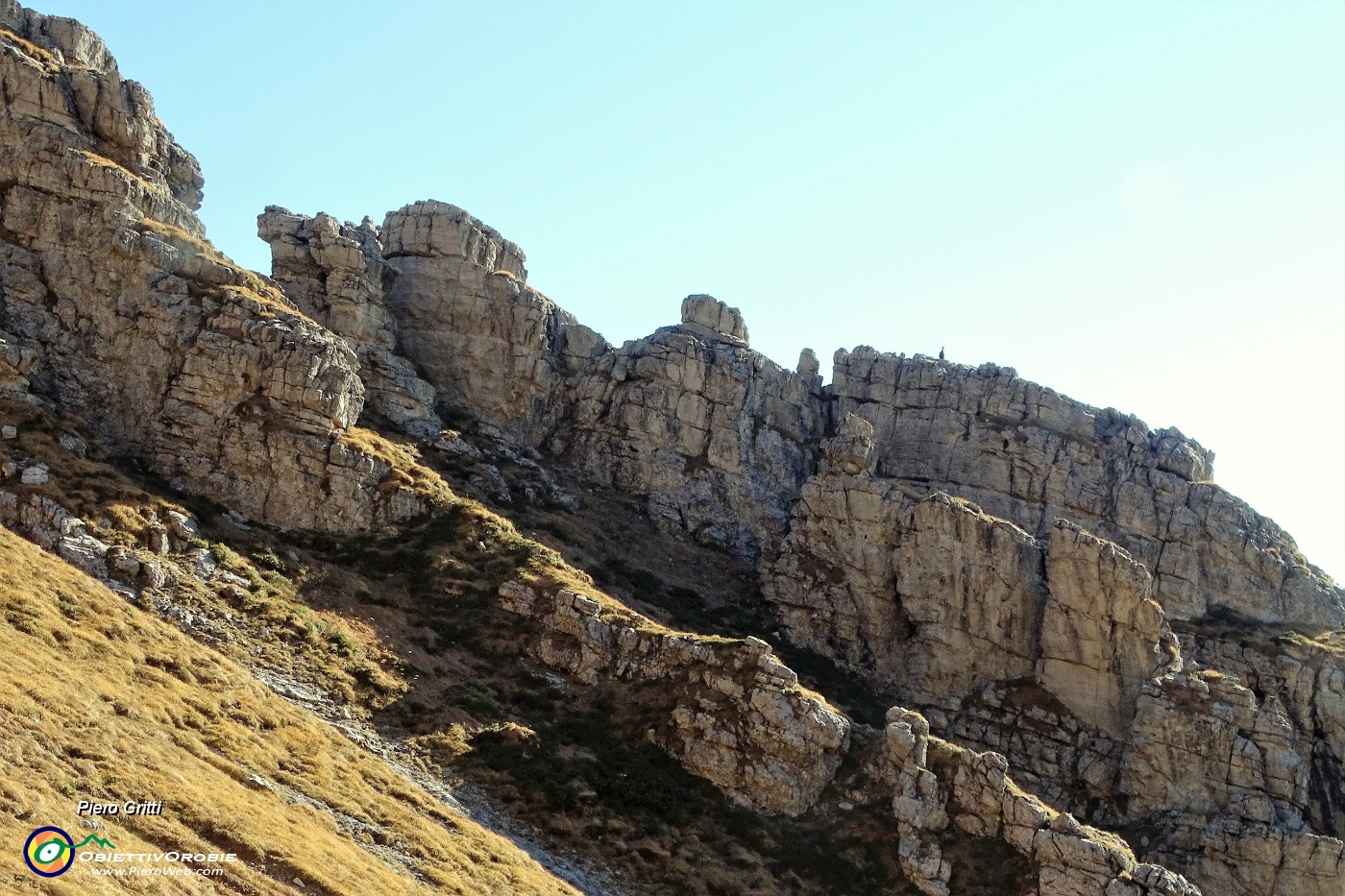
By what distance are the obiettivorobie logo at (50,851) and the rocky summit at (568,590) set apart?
428 mm

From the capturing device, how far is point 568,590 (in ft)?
196

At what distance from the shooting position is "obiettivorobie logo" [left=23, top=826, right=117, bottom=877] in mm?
25406

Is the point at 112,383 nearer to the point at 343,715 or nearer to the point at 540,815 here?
the point at 343,715

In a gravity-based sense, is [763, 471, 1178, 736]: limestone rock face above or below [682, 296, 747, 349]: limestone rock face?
below

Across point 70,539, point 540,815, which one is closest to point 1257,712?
point 540,815

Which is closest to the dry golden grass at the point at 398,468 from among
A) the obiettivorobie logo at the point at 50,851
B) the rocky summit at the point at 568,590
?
the rocky summit at the point at 568,590

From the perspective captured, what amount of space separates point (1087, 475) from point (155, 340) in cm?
6602

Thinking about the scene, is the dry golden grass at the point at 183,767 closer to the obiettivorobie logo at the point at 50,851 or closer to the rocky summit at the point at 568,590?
the rocky summit at the point at 568,590

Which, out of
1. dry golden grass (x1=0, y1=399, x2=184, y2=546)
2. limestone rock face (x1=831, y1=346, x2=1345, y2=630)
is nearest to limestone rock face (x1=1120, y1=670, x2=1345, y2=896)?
limestone rock face (x1=831, y1=346, x2=1345, y2=630)

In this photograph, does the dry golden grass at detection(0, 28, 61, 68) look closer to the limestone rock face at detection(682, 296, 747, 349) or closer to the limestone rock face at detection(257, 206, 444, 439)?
the limestone rock face at detection(257, 206, 444, 439)

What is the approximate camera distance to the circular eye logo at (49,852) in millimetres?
25391

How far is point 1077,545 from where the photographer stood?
72.9 m

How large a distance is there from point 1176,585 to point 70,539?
7057 cm
